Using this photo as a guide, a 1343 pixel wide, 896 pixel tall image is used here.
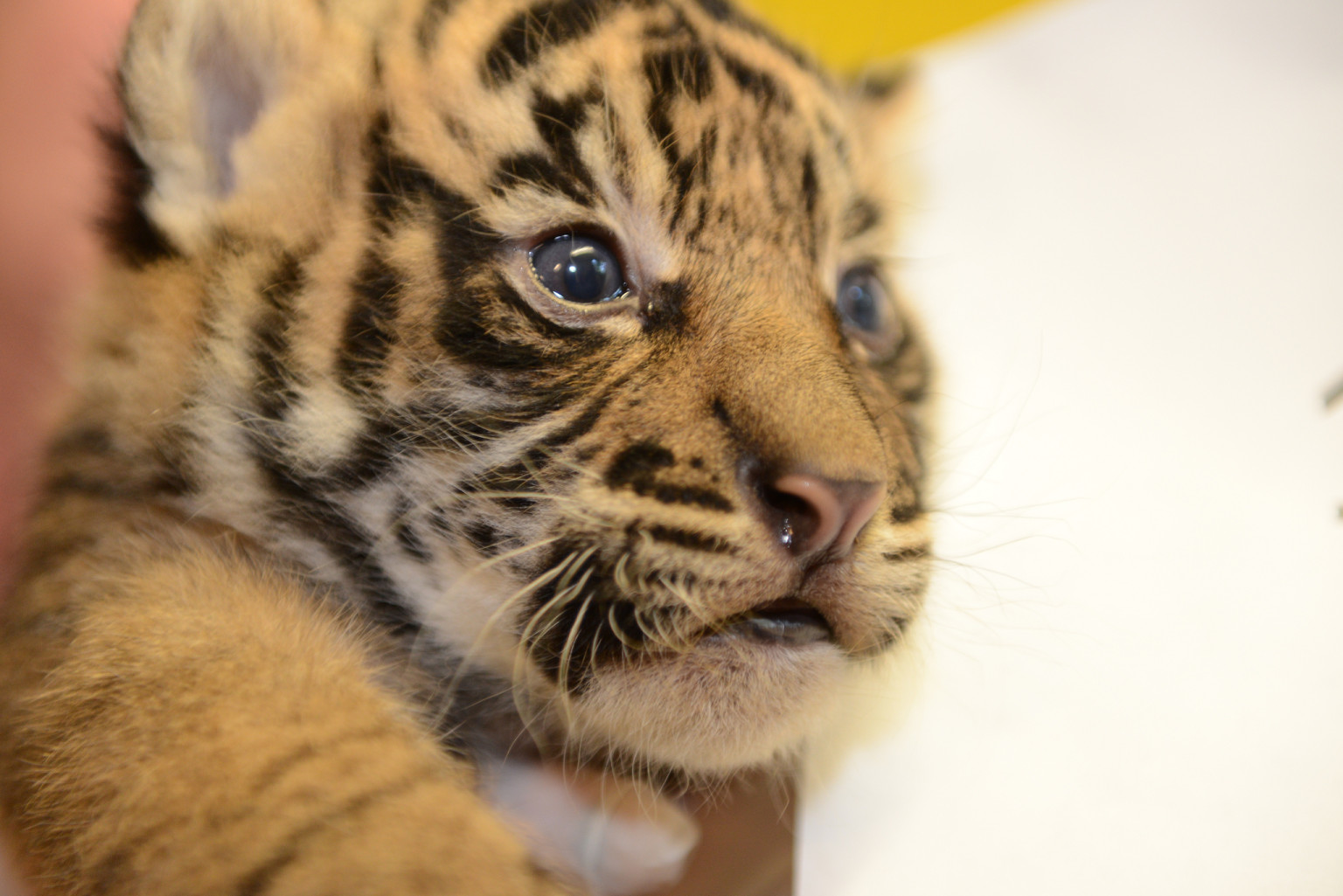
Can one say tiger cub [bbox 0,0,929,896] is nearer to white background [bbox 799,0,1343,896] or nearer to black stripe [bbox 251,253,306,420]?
black stripe [bbox 251,253,306,420]

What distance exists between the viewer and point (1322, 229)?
683 mm

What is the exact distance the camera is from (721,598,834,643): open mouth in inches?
22.2

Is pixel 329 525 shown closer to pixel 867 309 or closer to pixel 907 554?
pixel 907 554

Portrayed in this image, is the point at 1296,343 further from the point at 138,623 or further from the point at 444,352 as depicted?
the point at 138,623

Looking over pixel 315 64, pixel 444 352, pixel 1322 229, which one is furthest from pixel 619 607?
pixel 1322 229

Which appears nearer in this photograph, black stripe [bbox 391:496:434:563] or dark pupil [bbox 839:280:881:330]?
black stripe [bbox 391:496:434:563]

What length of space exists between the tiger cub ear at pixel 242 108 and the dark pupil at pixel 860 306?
1.43 feet

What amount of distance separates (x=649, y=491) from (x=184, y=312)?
0.37m

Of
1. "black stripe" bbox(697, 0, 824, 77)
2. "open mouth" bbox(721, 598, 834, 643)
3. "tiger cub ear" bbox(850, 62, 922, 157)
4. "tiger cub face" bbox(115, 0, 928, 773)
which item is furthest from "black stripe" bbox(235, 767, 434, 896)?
"tiger cub ear" bbox(850, 62, 922, 157)

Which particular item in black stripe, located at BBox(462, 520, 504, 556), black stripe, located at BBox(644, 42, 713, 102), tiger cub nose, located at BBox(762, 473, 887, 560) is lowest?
black stripe, located at BBox(462, 520, 504, 556)

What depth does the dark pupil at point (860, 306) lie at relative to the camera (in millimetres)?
862

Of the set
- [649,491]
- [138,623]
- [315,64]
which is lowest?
[138,623]

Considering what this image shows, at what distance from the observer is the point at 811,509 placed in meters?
0.54

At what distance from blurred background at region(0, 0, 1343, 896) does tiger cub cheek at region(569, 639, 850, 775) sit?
14 centimetres
